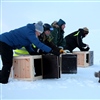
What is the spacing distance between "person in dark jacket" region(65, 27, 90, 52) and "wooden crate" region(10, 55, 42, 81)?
219cm

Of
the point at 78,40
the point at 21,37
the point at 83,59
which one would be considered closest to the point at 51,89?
the point at 21,37

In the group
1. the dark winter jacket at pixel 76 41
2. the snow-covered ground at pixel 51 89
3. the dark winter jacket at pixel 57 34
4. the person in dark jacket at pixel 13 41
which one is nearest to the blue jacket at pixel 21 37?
the person in dark jacket at pixel 13 41

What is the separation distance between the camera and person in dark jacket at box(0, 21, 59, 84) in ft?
12.0

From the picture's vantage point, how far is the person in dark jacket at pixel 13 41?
3672 mm

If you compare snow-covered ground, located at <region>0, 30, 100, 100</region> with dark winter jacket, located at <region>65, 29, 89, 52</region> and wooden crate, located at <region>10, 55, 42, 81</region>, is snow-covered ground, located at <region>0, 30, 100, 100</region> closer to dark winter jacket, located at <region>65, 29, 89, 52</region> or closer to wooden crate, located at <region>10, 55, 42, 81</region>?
wooden crate, located at <region>10, 55, 42, 81</region>

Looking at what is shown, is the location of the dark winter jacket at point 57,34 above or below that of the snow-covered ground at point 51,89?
above

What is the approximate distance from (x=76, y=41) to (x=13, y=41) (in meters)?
2.69

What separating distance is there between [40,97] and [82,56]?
3309 millimetres

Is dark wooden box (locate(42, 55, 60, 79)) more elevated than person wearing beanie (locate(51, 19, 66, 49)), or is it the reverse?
person wearing beanie (locate(51, 19, 66, 49))

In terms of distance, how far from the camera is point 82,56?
5914mm

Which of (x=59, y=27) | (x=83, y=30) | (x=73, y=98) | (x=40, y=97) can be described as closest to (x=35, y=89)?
(x=40, y=97)

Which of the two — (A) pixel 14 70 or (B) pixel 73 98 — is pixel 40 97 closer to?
(B) pixel 73 98

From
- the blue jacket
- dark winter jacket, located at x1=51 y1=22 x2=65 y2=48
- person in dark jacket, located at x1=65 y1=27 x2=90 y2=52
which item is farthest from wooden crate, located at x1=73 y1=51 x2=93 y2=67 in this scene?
the blue jacket

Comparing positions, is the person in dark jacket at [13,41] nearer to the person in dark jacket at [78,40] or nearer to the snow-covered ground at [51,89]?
the snow-covered ground at [51,89]
